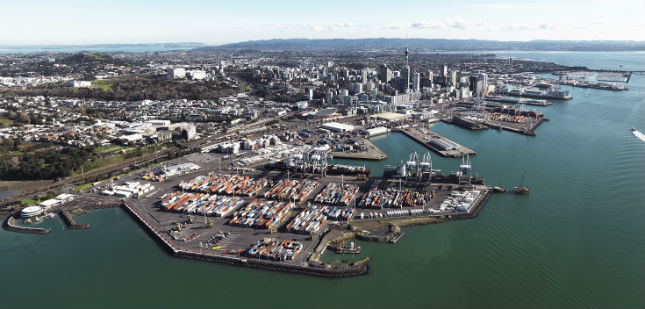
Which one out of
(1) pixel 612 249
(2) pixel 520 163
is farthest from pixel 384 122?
(1) pixel 612 249

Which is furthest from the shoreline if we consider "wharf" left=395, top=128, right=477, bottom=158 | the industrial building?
"wharf" left=395, top=128, right=477, bottom=158

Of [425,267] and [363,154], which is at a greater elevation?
[363,154]

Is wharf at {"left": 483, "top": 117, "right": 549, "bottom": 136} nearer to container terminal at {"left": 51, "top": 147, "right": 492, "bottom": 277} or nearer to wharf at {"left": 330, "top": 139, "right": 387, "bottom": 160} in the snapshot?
wharf at {"left": 330, "top": 139, "right": 387, "bottom": 160}

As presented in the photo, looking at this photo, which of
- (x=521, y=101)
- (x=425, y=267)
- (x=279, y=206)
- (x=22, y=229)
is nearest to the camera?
(x=425, y=267)

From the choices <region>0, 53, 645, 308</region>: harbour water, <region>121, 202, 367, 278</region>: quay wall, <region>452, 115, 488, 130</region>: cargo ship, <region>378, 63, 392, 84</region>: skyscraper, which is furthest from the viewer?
<region>378, 63, 392, 84</region>: skyscraper

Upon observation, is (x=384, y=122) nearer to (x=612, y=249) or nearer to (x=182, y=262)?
(x=612, y=249)

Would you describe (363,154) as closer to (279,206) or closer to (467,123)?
(279,206)

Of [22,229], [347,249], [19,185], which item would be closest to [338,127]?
[347,249]
